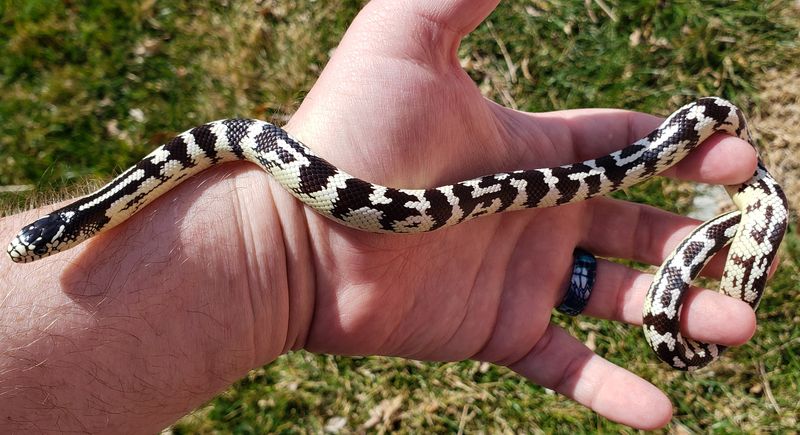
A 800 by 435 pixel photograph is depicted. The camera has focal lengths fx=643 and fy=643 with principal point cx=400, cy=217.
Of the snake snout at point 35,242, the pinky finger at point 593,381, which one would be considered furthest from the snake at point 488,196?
the pinky finger at point 593,381

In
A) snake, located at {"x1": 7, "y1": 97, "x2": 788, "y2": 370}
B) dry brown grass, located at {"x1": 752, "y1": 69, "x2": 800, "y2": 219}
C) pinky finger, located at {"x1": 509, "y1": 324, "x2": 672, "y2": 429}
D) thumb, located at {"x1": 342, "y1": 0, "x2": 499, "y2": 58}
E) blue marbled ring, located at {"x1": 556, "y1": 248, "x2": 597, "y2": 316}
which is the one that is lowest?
pinky finger, located at {"x1": 509, "y1": 324, "x2": 672, "y2": 429}

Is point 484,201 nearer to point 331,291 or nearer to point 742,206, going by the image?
point 331,291

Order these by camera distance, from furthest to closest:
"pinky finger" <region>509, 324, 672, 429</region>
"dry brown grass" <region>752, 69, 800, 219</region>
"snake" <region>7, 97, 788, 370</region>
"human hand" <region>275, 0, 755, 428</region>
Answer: "dry brown grass" <region>752, 69, 800, 219</region> → "pinky finger" <region>509, 324, 672, 429</region> → "human hand" <region>275, 0, 755, 428</region> → "snake" <region>7, 97, 788, 370</region>

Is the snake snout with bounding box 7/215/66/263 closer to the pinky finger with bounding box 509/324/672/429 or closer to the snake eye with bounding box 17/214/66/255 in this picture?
the snake eye with bounding box 17/214/66/255

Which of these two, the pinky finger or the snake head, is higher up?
the snake head

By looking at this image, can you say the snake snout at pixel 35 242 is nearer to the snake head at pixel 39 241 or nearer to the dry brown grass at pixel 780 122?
the snake head at pixel 39 241

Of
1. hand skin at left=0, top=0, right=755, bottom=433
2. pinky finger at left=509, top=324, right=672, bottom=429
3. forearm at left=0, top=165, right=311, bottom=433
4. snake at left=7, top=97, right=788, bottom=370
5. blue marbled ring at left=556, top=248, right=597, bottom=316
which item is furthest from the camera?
blue marbled ring at left=556, top=248, right=597, bottom=316

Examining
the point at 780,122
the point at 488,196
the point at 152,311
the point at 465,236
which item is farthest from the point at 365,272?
the point at 780,122

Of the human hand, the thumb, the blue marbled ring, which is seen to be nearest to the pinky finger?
the human hand
